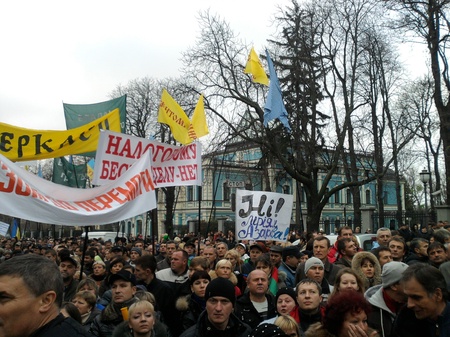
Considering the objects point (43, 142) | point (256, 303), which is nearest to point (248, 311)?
point (256, 303)

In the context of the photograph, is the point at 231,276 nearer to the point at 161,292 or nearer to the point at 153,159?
the point at 161,292

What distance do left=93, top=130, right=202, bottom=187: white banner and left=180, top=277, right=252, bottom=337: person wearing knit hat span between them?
136 inches

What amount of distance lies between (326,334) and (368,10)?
1037 inches

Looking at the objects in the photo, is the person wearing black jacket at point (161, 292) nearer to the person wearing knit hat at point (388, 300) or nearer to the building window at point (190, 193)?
the person wearing knit hat at point (388, 300)

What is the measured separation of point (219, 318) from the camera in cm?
429

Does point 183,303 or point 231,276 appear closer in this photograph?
Answer: point 183,303

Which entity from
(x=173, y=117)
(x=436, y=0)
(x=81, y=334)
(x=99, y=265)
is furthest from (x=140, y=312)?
(x=436, y=0)

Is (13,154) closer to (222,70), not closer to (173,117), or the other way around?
(173,117)

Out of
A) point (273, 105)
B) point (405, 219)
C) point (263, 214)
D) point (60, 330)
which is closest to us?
point (60, 330)

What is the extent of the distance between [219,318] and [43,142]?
4.65 meters

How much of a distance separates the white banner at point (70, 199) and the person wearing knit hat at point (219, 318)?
210 centimetres

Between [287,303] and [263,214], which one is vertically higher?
[263,214]

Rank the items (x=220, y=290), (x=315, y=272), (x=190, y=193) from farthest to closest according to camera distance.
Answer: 1. (x=190, y=193)
2. (x=315, y=272)
3. (x=220, y=290)

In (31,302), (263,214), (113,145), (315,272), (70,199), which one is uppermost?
(113,145)
